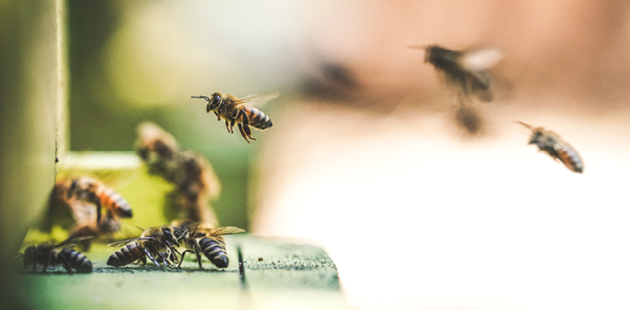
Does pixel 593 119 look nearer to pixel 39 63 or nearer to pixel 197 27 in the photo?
pixel 197 27

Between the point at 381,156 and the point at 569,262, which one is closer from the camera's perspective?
the point at 569,262

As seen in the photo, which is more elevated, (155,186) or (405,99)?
(405,99)

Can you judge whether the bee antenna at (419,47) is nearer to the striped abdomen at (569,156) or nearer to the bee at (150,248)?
the striped abdomen at (569,156)

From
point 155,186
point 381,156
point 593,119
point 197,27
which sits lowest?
point 155,186

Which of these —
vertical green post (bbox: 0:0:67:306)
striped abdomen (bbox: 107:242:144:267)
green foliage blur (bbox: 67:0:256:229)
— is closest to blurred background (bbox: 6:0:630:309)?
green foliage blur (bbox: 67:0:256:229)

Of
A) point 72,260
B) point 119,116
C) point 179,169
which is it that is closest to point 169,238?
point 72,260

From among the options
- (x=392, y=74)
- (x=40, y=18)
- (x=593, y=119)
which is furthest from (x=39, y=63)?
(x=593, y=119)

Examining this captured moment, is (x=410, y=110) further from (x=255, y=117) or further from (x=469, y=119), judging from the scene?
(x=255, y=117)
